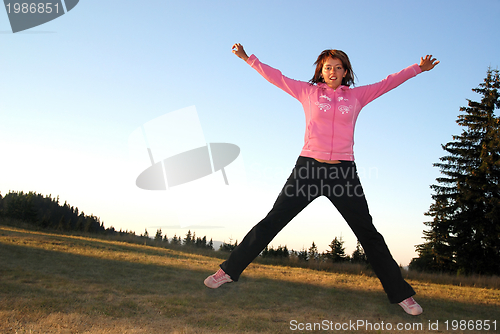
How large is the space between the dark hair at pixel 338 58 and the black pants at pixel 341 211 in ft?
3.47

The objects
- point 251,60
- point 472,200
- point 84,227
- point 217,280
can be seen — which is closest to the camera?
point 217,280

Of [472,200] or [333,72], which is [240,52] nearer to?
[333,72]

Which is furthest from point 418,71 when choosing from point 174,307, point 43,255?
point 43,255

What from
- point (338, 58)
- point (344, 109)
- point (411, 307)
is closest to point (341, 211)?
point (344, 109)

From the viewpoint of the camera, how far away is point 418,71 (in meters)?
4.02

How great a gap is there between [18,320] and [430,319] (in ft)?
15.8

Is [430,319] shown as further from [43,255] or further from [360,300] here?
[43,255]

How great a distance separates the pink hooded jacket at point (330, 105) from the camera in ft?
12.1

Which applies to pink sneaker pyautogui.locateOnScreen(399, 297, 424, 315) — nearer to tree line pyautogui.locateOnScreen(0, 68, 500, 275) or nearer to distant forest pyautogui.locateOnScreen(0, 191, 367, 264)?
distant forest pyautogui.locateOnScreen(0, 191, 367, 264)

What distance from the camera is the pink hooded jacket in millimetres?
3684

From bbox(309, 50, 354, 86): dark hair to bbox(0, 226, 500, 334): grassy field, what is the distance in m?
2.92

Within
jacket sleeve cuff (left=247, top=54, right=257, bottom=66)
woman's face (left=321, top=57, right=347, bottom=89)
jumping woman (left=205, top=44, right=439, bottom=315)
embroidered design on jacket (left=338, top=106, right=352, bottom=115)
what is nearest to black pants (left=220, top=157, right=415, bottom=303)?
jumping woman (left=205, top=44, right=439, bottom=315)

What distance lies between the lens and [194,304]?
4.64 m

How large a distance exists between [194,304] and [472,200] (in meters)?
23.2
